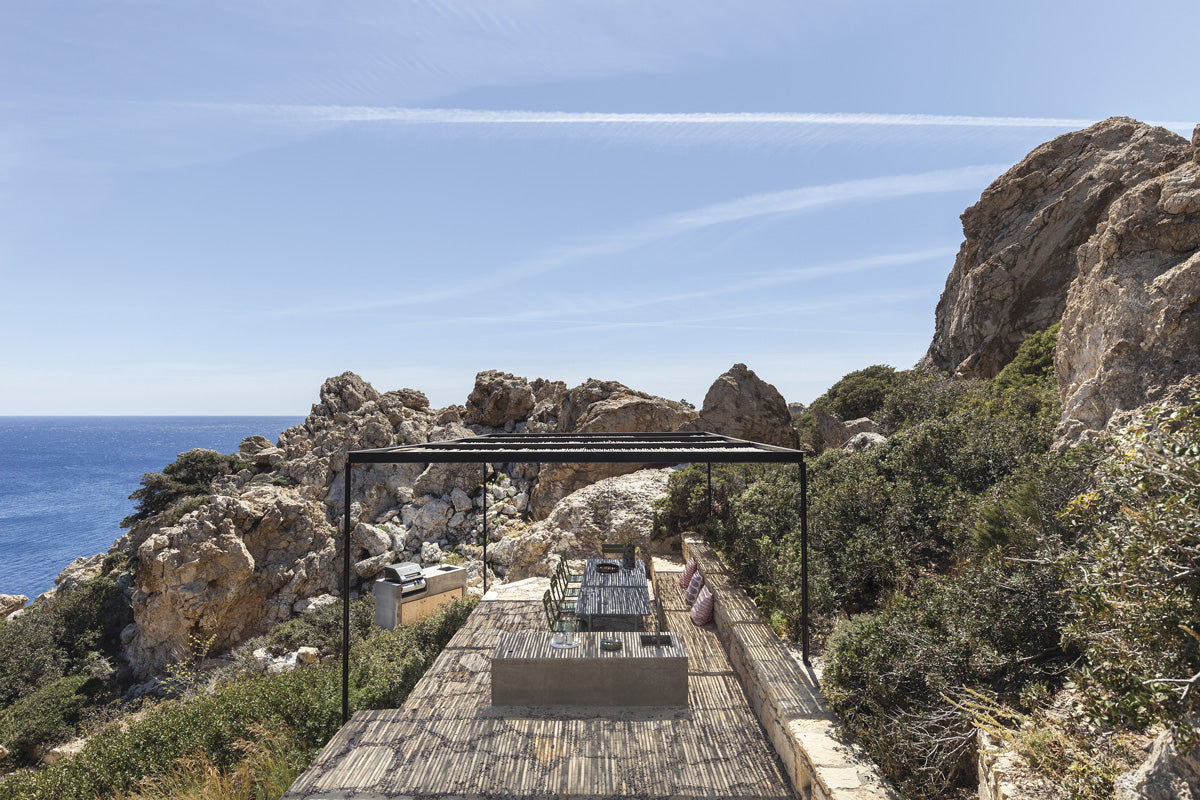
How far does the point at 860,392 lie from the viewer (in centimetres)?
2731

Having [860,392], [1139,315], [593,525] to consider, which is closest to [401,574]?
[593,525]

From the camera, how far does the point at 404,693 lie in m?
7.49

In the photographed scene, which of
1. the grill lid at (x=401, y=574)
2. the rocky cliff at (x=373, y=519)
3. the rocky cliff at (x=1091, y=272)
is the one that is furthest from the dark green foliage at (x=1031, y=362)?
the grill lid at (x=401, y=574)

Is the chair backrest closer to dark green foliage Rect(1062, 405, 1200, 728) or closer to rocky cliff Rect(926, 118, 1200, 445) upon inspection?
dark green foliage Rect(1062, 405, 1200, 728)

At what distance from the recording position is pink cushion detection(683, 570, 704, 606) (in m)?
8.95

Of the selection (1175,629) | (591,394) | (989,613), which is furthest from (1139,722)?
(591,394)

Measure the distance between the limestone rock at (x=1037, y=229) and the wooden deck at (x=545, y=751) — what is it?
24116 millimetres

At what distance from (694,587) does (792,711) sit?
4111mm

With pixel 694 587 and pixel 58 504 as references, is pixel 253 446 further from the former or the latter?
pixel 58 504

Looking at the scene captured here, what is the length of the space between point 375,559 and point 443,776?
1755cm

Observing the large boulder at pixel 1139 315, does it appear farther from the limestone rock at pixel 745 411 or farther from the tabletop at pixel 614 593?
the limestone rock at pixel 745 411

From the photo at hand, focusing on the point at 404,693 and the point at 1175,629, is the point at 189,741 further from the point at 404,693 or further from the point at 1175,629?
the point at 1175,629

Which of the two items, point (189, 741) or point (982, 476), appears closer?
point (189, 741)

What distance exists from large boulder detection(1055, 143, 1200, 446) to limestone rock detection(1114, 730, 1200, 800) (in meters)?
5.07
